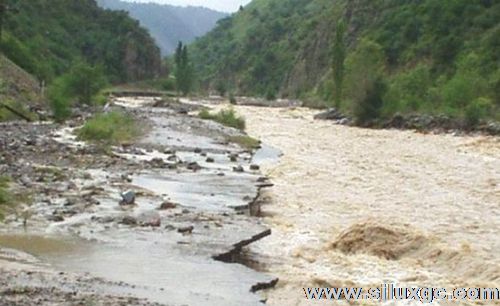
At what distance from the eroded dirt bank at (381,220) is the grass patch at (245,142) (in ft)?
8.26

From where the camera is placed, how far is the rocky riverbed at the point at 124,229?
11719 millimetres

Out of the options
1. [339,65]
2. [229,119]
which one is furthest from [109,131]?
[339,65]

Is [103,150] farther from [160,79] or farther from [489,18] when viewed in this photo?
[160,79]

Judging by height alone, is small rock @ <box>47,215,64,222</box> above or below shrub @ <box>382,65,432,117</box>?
below

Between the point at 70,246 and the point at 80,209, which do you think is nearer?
the point at 70,246

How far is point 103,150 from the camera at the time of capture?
33.1 m

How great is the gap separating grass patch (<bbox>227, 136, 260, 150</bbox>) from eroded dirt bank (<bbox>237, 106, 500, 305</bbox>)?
8.26ft

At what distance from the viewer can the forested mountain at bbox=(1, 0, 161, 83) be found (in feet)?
455

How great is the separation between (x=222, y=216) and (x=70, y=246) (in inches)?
206

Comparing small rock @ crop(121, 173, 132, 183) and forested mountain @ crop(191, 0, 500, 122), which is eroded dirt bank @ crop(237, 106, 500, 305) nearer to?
small rock @ crop(121, 173, 132, 183)

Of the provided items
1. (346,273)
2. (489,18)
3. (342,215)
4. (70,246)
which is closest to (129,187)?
(342,215)

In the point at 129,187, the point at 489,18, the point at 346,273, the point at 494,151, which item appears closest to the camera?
the point at 346,273

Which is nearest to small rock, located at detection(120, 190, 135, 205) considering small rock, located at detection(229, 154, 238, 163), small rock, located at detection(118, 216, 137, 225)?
small rock, located at detection(118, 216, 137, 225)

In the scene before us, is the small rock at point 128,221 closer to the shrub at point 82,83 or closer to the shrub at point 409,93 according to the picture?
the shrub at point 409,93
